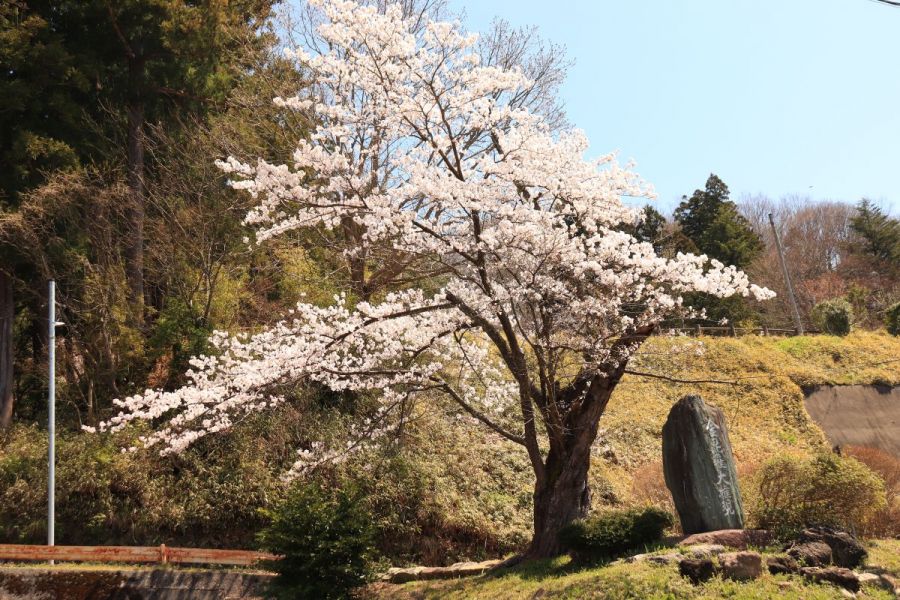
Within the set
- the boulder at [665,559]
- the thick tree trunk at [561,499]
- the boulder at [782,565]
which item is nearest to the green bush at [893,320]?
the thick tree trunk at [561,499]

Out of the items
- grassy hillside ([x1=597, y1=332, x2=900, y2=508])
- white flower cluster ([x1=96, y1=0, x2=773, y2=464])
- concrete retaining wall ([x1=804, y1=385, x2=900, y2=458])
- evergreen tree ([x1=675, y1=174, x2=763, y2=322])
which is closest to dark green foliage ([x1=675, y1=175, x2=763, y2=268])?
evergreen tree ([x1=675, y1=174, x2=763, y2=322])

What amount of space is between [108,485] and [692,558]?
8.87 m

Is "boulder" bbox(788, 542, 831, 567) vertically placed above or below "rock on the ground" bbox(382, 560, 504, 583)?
above

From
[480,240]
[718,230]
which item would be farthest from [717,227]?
[480,240]

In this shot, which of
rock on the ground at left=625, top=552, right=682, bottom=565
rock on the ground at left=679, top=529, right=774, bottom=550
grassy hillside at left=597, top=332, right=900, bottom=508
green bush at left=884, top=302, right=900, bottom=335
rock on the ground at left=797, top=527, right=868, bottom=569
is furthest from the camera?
green bush at left=884, top=302, right=900, bottom=335

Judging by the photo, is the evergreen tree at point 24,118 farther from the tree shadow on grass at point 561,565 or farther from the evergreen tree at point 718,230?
the evergreen tree at point 718,230

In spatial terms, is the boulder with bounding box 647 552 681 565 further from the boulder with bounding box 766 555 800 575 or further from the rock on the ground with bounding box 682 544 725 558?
the boulder with bounding box 766 555 800 575

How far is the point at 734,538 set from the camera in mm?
7836

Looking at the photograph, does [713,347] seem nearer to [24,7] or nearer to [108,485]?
[108,485]

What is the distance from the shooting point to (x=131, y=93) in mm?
15453

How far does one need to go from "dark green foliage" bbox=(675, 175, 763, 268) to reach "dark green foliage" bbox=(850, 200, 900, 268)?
7513 mm

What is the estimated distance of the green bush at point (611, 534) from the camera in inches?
314

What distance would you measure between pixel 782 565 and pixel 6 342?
13.9 meters

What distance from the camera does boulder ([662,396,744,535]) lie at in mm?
8125
